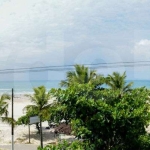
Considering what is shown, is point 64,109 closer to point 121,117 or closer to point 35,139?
point 121,117

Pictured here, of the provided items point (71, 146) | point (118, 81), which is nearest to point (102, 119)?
point (71, 146)

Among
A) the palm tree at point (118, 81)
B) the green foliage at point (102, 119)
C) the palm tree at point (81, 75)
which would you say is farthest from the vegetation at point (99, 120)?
the palm tree at point (118, 81)

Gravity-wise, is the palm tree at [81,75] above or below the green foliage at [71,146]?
above

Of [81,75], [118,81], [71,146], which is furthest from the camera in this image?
[118,81]

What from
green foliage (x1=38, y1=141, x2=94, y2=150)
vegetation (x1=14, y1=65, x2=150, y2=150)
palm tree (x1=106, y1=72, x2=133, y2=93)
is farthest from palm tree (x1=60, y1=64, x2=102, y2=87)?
green foliage (x1=38, y1=141, x2=94, y2=150)

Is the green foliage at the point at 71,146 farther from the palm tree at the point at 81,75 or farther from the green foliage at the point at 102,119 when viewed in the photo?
the palm tree at the point at 81,75

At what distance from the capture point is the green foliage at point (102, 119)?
788cm

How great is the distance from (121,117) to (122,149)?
950 millimetres

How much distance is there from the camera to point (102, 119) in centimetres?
780

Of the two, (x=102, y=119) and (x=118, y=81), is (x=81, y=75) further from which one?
(x=102, y=119)

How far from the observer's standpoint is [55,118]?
8.43 meters

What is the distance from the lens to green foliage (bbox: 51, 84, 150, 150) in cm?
788

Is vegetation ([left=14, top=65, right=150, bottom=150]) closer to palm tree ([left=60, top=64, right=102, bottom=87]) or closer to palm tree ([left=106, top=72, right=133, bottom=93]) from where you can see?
palm tree ([left=60, top=64, right=102, bottom=87])

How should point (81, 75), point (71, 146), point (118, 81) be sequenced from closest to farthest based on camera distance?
point (71, 146) → point (81, 75) → point (118, 81)
